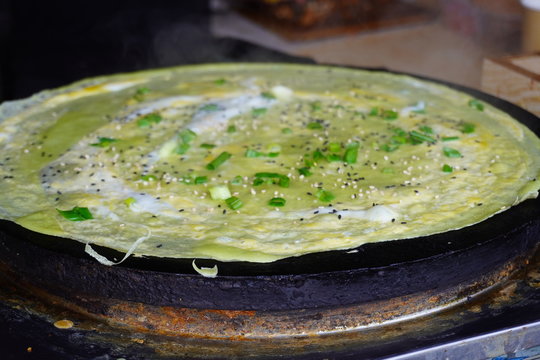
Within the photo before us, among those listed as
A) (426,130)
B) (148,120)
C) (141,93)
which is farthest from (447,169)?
(141,93)

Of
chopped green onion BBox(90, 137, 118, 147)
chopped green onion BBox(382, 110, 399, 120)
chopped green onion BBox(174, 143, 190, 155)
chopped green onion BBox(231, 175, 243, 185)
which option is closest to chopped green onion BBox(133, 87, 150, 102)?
chopped green onion BBox(90, 137, 118, 147)

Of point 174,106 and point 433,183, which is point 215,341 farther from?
point 174,106


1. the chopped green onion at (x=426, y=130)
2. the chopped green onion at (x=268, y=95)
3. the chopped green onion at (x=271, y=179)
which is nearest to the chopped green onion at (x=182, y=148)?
the chopped green onion at (x=271, y=179)

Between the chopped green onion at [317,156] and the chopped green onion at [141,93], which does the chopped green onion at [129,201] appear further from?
the chopped green onion at [141,93]

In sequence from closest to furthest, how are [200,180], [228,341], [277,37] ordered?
[228,341]
[200,180]
[277,37]

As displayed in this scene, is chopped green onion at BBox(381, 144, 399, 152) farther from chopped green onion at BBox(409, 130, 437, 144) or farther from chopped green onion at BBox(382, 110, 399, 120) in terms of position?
chopped green onion at BBox(382, 110, 399, 120)

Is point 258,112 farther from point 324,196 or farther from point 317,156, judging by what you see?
point 324,196
